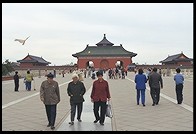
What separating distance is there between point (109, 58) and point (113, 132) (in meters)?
58.7

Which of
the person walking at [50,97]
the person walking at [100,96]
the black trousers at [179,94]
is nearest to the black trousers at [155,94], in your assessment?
the black trousers at [179,94]

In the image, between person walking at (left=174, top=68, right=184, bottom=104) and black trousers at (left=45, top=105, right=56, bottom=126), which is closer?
black trousers at (left=45, top=105, right=56, bottom=126)

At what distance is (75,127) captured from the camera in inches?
282

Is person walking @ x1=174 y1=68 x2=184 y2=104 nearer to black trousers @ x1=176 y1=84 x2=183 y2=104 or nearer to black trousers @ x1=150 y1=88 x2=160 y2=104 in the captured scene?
black trousers @ x1=176 y1=84 x2=183 y2=104

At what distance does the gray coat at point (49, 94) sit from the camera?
7.42 metres

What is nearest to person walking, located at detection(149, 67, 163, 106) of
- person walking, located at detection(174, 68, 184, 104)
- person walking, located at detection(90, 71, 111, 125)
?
person walking, located at detection(174, 68, 184, 104)

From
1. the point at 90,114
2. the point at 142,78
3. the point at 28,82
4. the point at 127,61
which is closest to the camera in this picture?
the point at 90,114

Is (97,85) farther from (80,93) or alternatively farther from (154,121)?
(154,121)

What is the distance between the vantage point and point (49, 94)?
7.43 metres

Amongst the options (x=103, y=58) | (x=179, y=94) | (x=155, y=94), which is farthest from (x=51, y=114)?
(x=103, y=58)

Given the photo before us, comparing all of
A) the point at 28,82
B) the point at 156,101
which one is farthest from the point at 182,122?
the point at 28,82

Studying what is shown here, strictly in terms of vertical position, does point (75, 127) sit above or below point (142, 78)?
below

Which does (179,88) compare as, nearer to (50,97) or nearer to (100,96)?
(100,96)

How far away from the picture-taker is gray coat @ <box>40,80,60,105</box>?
A: 7418mm
